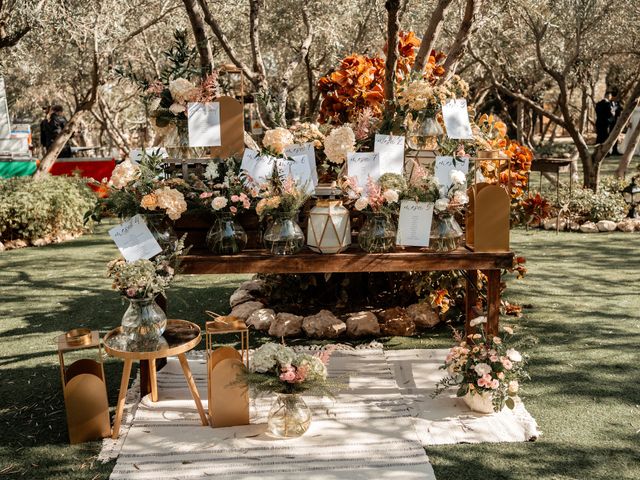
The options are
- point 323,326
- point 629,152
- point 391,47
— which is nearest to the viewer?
point 391,47

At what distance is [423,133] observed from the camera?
14.0ft

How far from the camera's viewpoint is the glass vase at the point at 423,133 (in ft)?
14.0

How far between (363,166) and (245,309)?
2229mm

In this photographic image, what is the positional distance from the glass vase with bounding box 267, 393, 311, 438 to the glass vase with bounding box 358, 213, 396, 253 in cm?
96

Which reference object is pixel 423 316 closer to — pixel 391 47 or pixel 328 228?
pixel 328 228

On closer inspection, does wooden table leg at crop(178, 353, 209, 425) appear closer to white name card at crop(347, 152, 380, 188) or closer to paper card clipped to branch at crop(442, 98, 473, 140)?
white name card at crop(347, 152, 380, 188)

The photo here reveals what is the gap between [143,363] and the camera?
4.06m

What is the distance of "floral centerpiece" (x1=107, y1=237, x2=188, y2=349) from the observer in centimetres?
341

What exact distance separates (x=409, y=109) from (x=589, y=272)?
3996mm

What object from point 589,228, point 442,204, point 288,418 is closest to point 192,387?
point 288,418

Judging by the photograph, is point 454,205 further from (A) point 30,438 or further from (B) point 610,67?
(B) point 610,67

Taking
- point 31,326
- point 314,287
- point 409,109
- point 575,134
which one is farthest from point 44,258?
point 575,134

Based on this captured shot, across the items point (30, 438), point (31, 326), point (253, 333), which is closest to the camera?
point (30, 438)

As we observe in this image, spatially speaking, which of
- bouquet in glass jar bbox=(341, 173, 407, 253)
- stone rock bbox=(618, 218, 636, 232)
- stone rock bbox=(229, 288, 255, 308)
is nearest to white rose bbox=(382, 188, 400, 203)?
bouquet in glass jar bbox=(341, 173, 407, 253)
